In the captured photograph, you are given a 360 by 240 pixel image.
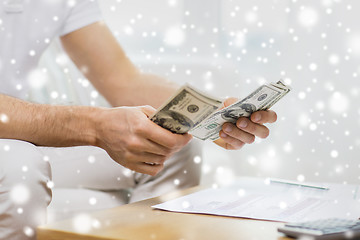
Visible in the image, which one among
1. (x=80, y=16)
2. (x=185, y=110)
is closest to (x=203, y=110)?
(x=185, y=110)

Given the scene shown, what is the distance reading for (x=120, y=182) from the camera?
4.57 ft

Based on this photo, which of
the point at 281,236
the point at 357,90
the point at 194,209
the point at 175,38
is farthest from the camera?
the point at 175,38

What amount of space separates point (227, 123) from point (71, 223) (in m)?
0.44

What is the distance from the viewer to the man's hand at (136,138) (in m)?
0.90

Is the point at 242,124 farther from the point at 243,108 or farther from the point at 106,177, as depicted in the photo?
the point at 106,177

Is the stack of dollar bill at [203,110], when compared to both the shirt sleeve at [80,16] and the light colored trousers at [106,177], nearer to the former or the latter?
the light colored trousers at [106,177]

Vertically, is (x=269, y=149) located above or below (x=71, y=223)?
above

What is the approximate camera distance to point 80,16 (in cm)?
155

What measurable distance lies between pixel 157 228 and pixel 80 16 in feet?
3.20

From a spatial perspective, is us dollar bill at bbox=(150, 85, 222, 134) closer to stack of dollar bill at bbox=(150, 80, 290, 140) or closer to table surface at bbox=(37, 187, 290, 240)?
stack of dollar bill at bbox=(150, 80, 290, 140)

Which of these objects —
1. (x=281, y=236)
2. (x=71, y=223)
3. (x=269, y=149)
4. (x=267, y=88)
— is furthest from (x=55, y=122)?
(x=269, y=149)

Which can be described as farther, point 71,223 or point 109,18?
point 109,18

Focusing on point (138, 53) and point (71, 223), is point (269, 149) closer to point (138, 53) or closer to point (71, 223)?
point (138, 53)

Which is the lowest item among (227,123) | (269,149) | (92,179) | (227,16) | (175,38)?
(92,179)
